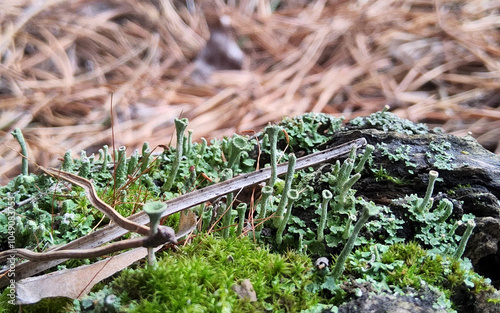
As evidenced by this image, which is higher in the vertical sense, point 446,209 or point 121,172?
point 121,172

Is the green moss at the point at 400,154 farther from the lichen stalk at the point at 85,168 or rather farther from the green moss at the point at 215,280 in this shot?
the lichen stalk at the point at 85,168

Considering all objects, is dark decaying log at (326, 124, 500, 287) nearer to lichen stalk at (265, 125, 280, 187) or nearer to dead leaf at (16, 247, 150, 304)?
lichen stalk at (265, 125, 280, 187)

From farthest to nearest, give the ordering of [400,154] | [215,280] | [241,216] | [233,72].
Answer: [233,72] < [400,154] < [241,216] < [215,280]

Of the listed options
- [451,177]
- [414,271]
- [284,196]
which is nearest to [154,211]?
[284,196]

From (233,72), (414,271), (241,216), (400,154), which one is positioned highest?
(233,72)

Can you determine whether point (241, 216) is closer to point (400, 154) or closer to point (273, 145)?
point (273, 145)

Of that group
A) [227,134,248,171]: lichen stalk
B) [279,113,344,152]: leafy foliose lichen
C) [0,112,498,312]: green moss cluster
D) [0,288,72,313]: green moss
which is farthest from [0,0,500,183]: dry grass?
[0,288,72,313]: green moss
